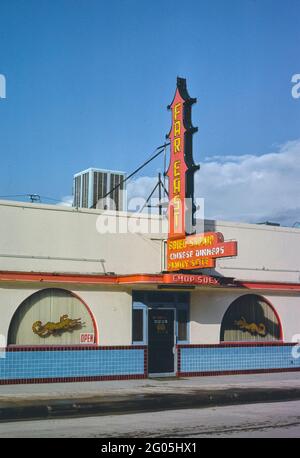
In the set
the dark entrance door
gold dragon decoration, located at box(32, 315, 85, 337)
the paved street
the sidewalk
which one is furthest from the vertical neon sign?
the paved street

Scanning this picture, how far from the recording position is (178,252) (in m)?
20.2

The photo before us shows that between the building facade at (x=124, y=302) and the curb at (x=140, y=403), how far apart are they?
328cm

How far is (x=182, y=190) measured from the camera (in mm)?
19875

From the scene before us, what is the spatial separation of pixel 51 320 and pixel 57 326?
247 millimetres

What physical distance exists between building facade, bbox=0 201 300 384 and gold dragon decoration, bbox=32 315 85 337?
31 mm

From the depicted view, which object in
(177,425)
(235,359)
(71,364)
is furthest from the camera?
(235,359)

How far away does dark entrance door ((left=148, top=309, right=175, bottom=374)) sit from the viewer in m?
20.7

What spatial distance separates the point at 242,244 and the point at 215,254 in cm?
476

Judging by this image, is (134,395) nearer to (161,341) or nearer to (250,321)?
(161,341)

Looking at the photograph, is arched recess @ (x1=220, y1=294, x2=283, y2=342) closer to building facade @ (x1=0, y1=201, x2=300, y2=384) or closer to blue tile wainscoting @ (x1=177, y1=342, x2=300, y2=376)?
building facade @ (x1=0, y1=201, x2=300, y2=384)

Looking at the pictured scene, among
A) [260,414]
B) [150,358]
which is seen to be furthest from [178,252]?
[260,414]

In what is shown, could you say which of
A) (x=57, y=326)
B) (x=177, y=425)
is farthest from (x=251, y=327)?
(x=177, y=425)

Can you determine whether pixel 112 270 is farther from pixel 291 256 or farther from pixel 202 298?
pixel 291 256

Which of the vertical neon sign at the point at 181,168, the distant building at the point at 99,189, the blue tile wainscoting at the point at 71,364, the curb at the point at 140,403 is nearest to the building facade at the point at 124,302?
the blue tile wainscoting at the point at 71,364
